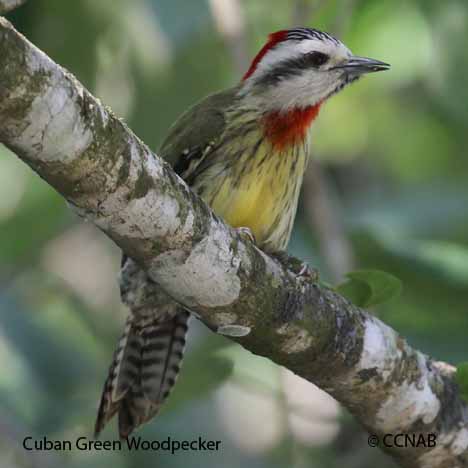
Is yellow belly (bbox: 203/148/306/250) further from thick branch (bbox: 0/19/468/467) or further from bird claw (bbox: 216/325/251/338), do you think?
bird claw (bbox: 216/325/251/338)

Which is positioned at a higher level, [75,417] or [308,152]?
[308,152]

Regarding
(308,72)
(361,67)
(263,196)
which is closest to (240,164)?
(263,196)

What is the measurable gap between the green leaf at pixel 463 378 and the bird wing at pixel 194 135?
1426 mm

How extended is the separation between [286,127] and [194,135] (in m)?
0.41

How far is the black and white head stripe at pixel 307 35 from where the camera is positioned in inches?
199

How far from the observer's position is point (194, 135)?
4.82 m

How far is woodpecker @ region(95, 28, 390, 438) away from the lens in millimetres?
4668

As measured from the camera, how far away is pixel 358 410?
407 centimetres

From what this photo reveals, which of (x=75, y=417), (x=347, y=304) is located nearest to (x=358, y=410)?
(x=347, y=304)

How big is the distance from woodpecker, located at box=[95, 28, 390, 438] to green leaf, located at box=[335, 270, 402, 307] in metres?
0.67

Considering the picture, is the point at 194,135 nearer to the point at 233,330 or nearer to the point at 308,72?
the point at 308,72

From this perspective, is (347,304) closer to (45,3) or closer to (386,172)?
(45,3)

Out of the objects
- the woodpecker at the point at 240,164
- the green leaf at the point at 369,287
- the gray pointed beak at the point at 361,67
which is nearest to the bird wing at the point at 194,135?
the woodpecker at the point at 240,164

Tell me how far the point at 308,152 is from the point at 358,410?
1417mm
